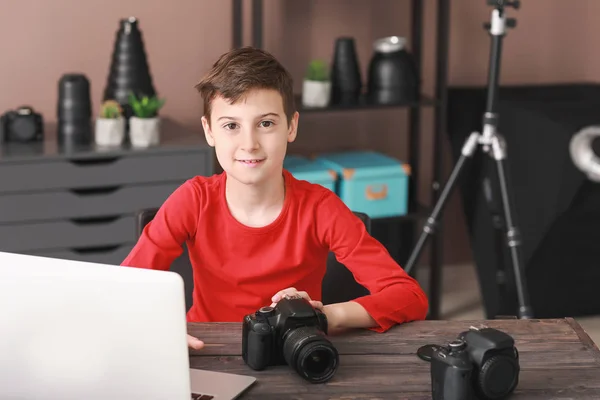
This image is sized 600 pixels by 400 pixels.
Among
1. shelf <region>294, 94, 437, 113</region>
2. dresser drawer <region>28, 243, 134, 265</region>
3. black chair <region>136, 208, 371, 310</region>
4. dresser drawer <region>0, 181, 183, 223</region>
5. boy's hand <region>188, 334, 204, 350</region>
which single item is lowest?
dresser drawer <region>28, 243, 134, 265</region>

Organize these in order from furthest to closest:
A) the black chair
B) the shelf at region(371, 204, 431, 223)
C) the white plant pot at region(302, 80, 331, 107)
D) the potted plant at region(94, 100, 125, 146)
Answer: the shelf at region(371, 204, 431, 223)
the white plant pot at region(302, 80, 331, 107)
the potted plant at region(94, 100, 125, 146)
the black chair

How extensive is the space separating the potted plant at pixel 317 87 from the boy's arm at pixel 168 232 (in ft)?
4.84

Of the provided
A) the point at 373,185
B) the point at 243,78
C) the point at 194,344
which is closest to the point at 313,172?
the point at 373,185

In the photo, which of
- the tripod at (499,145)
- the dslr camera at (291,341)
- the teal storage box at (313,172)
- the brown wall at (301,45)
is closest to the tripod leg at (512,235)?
the tripod at (499,145)

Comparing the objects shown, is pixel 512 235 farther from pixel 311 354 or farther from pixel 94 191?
pixel 311 354

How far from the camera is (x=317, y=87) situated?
10.9 ft

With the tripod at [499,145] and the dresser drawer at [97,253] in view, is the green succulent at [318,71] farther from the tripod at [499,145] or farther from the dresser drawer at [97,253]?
the dresser drawer at [97,253]

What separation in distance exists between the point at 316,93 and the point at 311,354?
77.3 inches

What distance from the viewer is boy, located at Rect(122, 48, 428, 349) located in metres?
1.77

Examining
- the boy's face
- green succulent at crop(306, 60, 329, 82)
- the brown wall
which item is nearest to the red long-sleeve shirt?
the boy's face

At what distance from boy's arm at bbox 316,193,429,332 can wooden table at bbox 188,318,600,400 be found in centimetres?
2

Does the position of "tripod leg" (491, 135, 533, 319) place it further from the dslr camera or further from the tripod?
the dslr camera

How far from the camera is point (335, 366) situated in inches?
57.6

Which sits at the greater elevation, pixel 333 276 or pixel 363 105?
pixel 363 105
